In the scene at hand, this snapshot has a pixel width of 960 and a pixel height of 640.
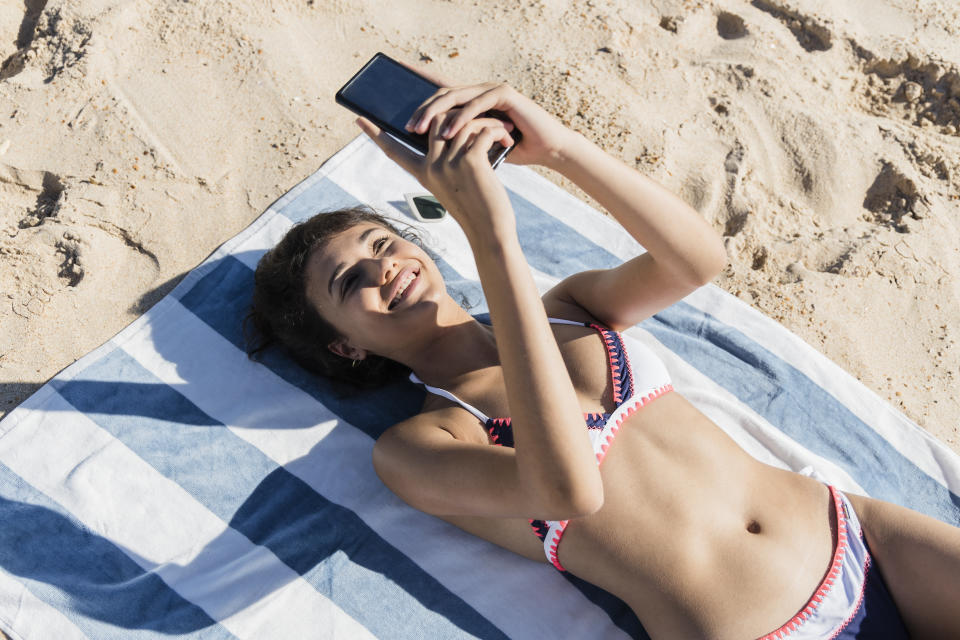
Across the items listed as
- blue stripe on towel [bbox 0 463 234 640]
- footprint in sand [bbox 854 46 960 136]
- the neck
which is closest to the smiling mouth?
the neck

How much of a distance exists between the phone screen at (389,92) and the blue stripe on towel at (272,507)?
1.42 meters

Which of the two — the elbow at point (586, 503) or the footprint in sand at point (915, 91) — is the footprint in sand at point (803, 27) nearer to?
the footprint in sand at point (915, 91)

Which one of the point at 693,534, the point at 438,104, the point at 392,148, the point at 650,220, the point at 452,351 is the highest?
the point at 438,104

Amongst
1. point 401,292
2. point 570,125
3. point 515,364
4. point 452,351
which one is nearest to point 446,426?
point 452,351

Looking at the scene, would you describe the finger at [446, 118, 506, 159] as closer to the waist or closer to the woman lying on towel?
the woman lying on towel

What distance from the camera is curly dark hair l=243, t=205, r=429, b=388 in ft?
9.06

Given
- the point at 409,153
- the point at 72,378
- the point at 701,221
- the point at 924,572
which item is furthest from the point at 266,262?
the point at 924,572

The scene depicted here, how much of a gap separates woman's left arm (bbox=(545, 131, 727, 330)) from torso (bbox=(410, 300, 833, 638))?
372 mm

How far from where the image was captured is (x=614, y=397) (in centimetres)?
241

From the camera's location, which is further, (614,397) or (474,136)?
(614,397)

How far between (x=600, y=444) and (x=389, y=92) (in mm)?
1242

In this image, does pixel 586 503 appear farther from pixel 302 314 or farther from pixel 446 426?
pixel 302 314

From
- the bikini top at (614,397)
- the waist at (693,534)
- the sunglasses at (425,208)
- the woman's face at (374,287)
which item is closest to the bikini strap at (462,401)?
the bikini top at (614,397)

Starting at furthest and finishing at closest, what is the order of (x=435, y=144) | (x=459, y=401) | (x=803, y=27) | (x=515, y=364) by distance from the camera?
(x=803, y=27)
(x=459, y=401)
(x=435, y=144)
(x=515, y=364)
